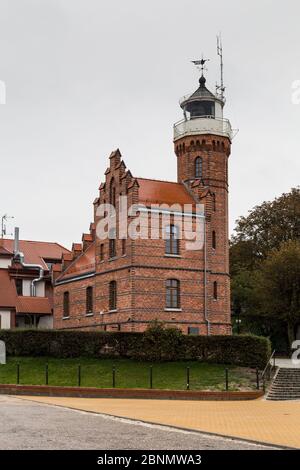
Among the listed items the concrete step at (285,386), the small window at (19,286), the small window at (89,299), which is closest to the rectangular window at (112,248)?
the small window at (89,299)

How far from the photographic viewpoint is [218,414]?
75.3 ft

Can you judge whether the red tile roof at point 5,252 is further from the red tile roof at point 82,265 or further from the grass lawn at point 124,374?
the grass lawn at point 124,374

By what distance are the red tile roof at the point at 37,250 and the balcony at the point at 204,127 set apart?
17862 millimetres

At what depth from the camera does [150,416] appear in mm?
21234

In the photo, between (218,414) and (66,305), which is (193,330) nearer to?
(66,305)

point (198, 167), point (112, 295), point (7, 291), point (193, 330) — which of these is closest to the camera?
point (193, 330)

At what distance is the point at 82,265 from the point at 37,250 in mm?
12168

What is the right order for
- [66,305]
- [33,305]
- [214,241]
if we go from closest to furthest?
[214,241]
[66,305]
[33,305]

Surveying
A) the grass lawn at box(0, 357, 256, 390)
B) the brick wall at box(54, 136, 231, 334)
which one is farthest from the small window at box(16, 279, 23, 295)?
the grass lawn at box(0, 357, 256, 390)

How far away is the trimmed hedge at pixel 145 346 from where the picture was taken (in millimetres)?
36688

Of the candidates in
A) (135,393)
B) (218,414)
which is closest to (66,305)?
(135,393)

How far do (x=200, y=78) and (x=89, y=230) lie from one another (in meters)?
14.9
